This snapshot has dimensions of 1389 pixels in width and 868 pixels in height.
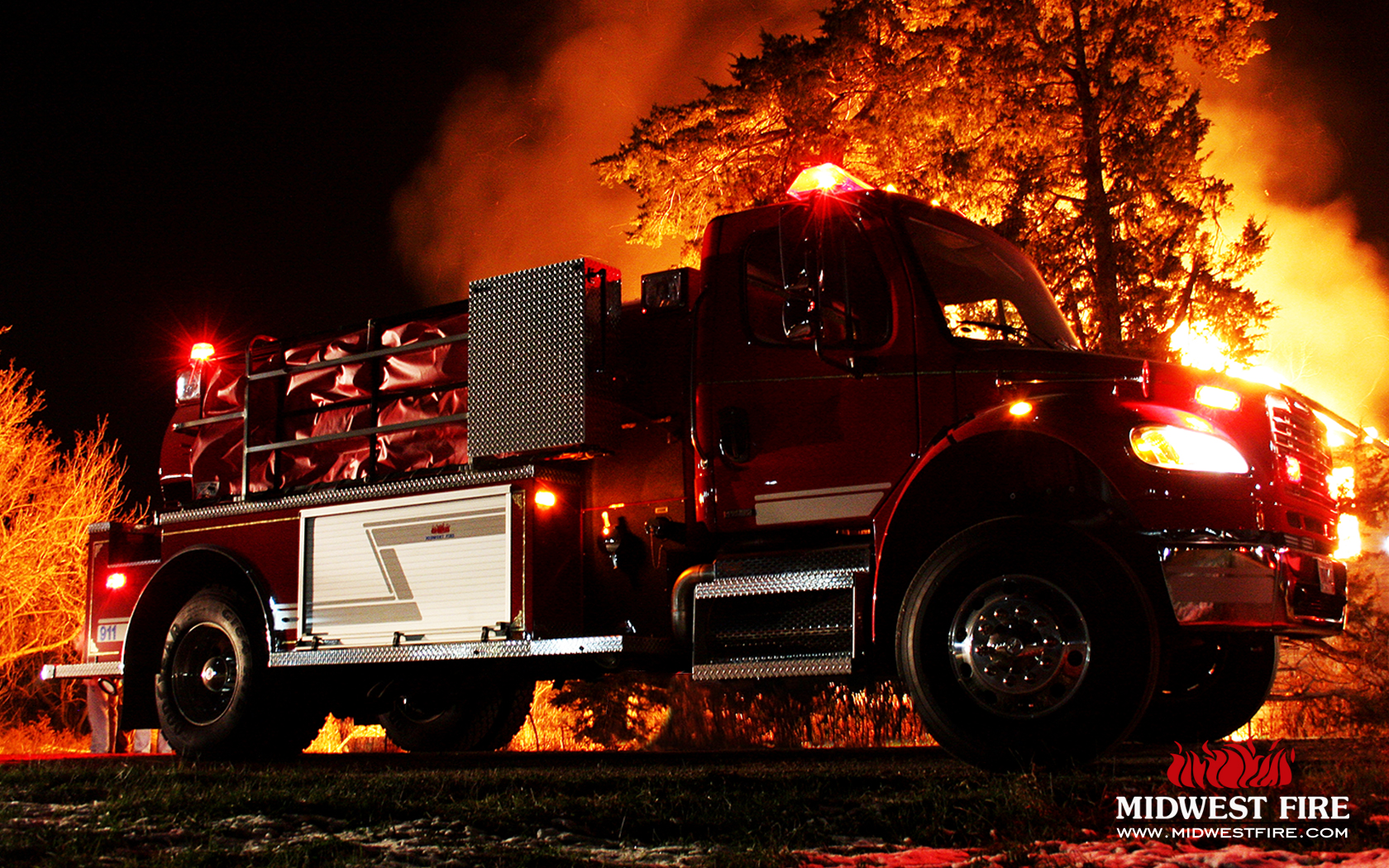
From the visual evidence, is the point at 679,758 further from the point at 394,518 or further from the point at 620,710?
the point at 620,710

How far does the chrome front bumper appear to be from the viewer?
5.43 metres

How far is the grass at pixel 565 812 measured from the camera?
430cm

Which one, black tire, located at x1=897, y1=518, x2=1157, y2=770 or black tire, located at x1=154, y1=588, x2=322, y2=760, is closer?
black tire, located at x1=897, y1=518, x2=1157, y2=770

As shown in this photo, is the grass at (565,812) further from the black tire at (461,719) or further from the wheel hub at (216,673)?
the black tire at (461,719)

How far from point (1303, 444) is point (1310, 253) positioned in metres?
19.0

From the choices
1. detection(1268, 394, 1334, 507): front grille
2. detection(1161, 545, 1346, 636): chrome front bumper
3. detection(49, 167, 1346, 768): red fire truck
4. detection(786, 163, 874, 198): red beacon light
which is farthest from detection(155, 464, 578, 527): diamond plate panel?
detection(1268, 394, 1334, 507): front grille

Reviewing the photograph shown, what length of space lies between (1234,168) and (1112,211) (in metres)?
6.94

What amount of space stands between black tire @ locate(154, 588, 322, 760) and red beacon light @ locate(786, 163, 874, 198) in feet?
14.9

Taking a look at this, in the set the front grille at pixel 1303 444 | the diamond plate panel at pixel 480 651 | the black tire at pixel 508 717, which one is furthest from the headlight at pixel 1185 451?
the black tire at pixel 508 717

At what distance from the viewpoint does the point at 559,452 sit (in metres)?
7.29

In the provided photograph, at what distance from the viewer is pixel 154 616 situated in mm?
8992

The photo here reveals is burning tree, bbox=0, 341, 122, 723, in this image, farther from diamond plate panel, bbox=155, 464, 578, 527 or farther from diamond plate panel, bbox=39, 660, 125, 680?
diamond plate panel, bbox=155, 464, 578, 527

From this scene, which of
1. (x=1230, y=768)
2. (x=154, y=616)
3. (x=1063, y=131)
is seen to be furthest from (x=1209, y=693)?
(x=1063, y=131)

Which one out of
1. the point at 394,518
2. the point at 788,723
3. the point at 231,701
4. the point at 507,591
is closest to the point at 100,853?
the point at 507,591
